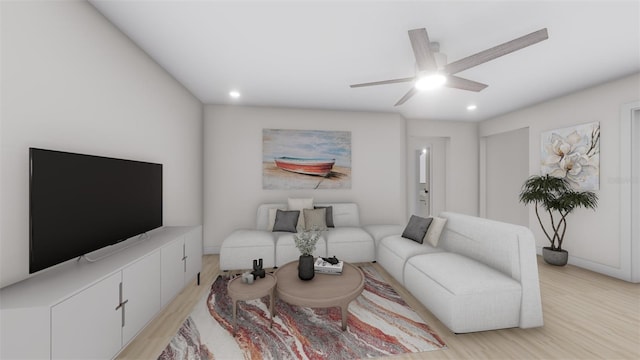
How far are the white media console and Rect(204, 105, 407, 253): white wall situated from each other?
1909 millimetres

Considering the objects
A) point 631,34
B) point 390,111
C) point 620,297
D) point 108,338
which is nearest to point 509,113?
point 390,111

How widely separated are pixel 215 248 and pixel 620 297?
17.8 feet

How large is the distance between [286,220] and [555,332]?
312 cm

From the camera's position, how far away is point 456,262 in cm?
242

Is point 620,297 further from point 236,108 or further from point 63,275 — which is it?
point 236,108

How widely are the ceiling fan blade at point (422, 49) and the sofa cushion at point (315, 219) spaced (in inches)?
98.8

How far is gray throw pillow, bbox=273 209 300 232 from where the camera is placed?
3.67m

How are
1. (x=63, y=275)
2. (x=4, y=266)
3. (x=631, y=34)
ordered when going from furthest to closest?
(x=631, y=34) → (x=63, y=275) → (x=4, y=266)

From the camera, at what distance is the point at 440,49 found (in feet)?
7.82

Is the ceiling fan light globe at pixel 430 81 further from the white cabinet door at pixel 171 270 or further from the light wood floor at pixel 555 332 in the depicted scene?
the white cabinet door at pixel 171 270

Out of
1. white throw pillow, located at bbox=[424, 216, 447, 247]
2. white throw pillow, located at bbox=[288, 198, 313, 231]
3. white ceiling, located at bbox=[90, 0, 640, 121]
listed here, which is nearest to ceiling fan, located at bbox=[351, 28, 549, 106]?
white ceiling, located at bbox=[90, 0, 640, 121]

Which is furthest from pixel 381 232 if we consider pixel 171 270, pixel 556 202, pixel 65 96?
pixel 65 96

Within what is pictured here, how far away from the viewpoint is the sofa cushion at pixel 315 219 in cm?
376

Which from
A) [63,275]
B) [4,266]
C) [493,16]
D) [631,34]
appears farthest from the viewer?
[631,34]
